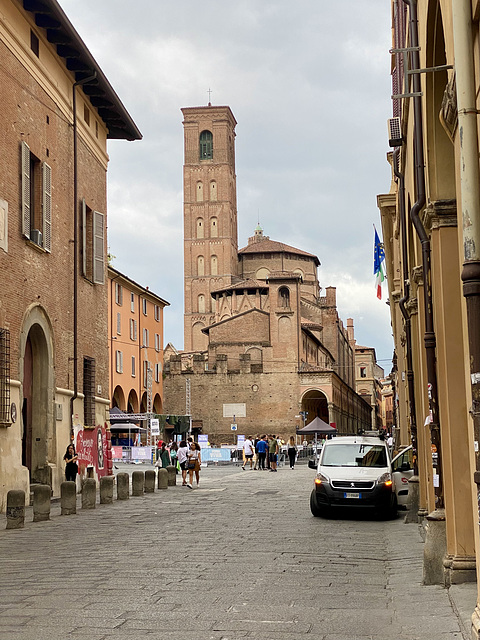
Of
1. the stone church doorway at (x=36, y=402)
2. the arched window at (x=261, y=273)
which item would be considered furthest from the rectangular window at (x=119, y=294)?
the arched window at (x=261, y=273)

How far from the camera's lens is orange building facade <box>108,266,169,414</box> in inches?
2218

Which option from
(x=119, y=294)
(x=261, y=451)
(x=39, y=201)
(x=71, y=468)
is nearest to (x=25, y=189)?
(x=39, y=201)

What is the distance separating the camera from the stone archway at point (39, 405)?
20484 mm

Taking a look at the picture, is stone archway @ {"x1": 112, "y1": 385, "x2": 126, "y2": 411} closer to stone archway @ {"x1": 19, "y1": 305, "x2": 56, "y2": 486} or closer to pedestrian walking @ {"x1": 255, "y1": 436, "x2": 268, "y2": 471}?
pedestrian walking @ {"x1": 255, "y1": 436, "x2": 268, "y2": 471}

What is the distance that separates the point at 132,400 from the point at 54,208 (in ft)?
138

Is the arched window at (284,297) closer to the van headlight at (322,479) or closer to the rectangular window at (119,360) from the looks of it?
the rectangular window at (119,360)

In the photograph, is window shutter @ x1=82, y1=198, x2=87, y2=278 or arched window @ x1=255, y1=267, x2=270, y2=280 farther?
arched window @ x1=255, y1=267, x2=270, y2=280

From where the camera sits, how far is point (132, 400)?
6266 centimetres

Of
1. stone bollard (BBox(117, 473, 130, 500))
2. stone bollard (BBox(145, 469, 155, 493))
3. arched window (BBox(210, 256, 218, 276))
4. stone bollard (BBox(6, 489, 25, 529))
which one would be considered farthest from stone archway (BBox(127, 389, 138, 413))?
stone bollard (BBox(6, 489, 25, 529))

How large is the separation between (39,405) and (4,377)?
353 cm

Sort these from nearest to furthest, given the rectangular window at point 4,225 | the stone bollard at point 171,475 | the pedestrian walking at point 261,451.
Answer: the rectangular window at point 4,225 → the stone bollard at point 171,475 → the pedestrian walking at point 261,451

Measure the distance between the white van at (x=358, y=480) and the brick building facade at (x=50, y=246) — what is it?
20.8 feet

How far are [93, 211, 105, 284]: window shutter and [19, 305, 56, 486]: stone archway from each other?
4436 millimetres

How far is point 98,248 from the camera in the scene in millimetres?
25172
